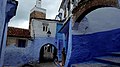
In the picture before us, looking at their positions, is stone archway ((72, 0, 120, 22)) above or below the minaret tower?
below

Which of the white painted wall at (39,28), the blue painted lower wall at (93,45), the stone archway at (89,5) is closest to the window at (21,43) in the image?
the white painted wall at (39,28)

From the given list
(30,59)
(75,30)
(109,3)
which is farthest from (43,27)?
(109,3)

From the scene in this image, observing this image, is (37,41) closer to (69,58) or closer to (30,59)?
(30,59)

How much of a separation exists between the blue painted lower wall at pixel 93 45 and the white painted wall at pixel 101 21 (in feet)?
0.91

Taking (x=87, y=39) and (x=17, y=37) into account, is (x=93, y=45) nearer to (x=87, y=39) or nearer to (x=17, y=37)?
(x=87, y=39)

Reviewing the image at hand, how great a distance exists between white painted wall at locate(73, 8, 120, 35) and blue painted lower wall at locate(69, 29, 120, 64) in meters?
0.28

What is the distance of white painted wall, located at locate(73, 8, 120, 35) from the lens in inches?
380

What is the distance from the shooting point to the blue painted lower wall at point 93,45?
956cm

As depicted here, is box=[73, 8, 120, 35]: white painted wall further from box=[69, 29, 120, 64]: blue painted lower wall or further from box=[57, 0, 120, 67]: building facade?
box=[69, 29, 120, 64]: blue painted lower wall

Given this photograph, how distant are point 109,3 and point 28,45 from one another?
15975mm

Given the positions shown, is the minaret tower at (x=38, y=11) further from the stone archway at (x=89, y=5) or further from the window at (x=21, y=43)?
the stone archway at (x=89, y=5)

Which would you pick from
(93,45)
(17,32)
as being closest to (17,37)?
(17,32)

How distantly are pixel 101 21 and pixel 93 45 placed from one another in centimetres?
167

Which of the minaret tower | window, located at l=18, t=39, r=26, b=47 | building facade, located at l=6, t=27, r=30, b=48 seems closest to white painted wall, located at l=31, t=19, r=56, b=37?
building facade, located at l=6, t=27, r=30, b=48
